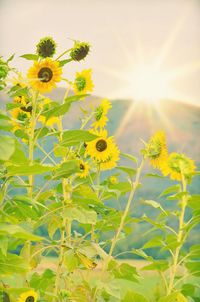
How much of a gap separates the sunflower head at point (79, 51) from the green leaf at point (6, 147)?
38 cm

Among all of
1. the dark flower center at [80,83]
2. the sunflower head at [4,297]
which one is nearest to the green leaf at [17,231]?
the sunflower head at [4,297]

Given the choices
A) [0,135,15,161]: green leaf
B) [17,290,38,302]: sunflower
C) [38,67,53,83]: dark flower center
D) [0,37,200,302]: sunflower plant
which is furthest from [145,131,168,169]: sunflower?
[0,135,15,161]: green leaf

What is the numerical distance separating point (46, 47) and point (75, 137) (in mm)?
156

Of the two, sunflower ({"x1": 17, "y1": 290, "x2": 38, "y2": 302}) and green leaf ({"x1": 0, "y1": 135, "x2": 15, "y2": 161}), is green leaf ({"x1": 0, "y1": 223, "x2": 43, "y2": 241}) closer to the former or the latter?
green leaf ({"x1": 0, "y1": 135, "x2": 15, "y2": 161})

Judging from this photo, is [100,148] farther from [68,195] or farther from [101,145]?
[68,195]

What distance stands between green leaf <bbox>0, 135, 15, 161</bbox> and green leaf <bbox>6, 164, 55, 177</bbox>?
57mm

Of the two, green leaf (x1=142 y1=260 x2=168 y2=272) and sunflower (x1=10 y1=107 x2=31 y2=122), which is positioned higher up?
sunflower (x1=10 y1=107 x2=31 y2=122)

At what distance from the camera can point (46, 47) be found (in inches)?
34.6

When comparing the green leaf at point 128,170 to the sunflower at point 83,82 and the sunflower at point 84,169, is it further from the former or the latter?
the sunflower at point 83,82

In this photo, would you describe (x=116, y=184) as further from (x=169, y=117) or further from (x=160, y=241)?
(x=169, y=117)

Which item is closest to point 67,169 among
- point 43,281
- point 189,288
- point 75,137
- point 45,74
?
point 75,137

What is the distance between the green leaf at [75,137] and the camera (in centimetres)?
85

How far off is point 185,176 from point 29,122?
0.31 meters

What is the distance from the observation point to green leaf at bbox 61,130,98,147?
A: 85 centimetres
